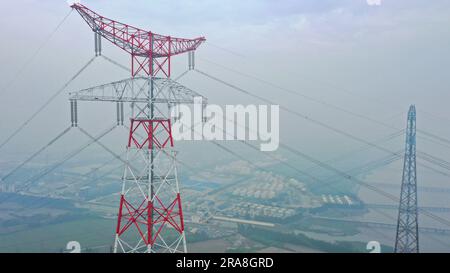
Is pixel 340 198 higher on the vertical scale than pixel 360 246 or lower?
higher

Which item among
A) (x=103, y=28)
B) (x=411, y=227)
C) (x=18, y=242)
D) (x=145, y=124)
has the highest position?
(x=103, y=28)

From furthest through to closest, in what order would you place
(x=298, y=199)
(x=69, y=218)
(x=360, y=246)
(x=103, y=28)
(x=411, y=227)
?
(x=298, y=199), (x=69, y=218), (x=360, y=246), (x=411, y=227), (x=103, y=28)

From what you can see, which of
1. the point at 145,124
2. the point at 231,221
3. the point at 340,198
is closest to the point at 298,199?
the point at 340,198

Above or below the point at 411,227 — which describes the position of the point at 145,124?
above

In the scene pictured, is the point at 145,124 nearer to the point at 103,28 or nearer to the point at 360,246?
the point at 103,28
